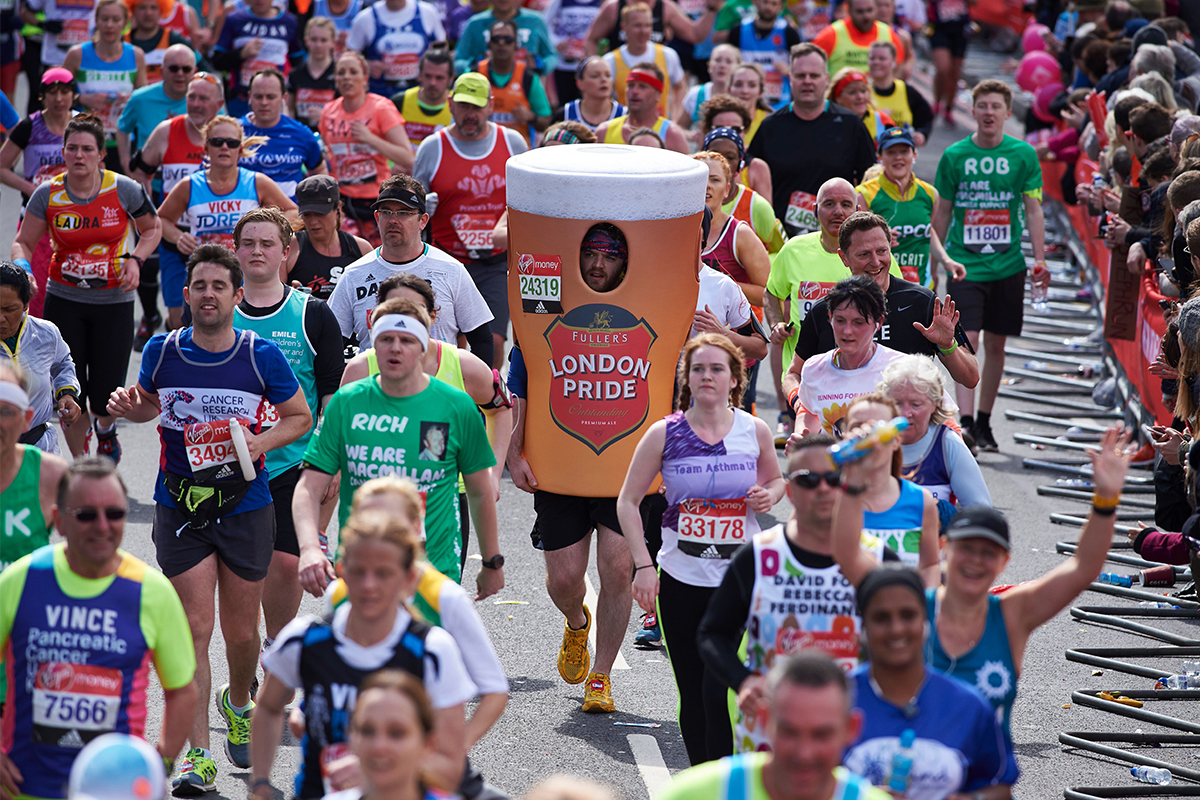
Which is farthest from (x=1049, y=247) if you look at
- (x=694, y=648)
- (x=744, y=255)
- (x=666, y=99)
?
(x=694, y=648)

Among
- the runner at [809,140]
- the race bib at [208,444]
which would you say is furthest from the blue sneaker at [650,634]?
the runner at [809,140]

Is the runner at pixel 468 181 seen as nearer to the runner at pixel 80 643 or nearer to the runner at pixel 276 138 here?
the runner at pixel 276 138

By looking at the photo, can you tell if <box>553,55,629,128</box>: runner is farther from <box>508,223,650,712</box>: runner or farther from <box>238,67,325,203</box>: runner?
<box>508,223,650,712</box>: runner

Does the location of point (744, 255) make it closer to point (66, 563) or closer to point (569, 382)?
point (569, 382)

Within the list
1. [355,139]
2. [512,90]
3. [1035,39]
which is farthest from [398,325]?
[1035,39]

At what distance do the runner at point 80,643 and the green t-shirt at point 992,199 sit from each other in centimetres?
778

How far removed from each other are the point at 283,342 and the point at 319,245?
5.54 feet

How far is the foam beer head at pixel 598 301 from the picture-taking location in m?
6.77

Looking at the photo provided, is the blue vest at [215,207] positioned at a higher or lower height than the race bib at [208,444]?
higher

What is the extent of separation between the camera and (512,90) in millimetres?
13844

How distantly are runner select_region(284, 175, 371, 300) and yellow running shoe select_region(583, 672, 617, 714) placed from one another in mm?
2723

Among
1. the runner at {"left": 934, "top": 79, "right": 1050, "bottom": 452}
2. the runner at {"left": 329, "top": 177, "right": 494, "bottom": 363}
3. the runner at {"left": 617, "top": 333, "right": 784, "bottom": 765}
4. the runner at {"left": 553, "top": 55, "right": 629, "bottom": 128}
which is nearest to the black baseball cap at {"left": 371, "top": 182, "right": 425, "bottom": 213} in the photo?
the runner at {"left": 329, "top": 177, "right": 494, "bottom": 363}

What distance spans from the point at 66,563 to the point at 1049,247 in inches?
553

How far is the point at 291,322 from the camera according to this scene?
719 centimetres
